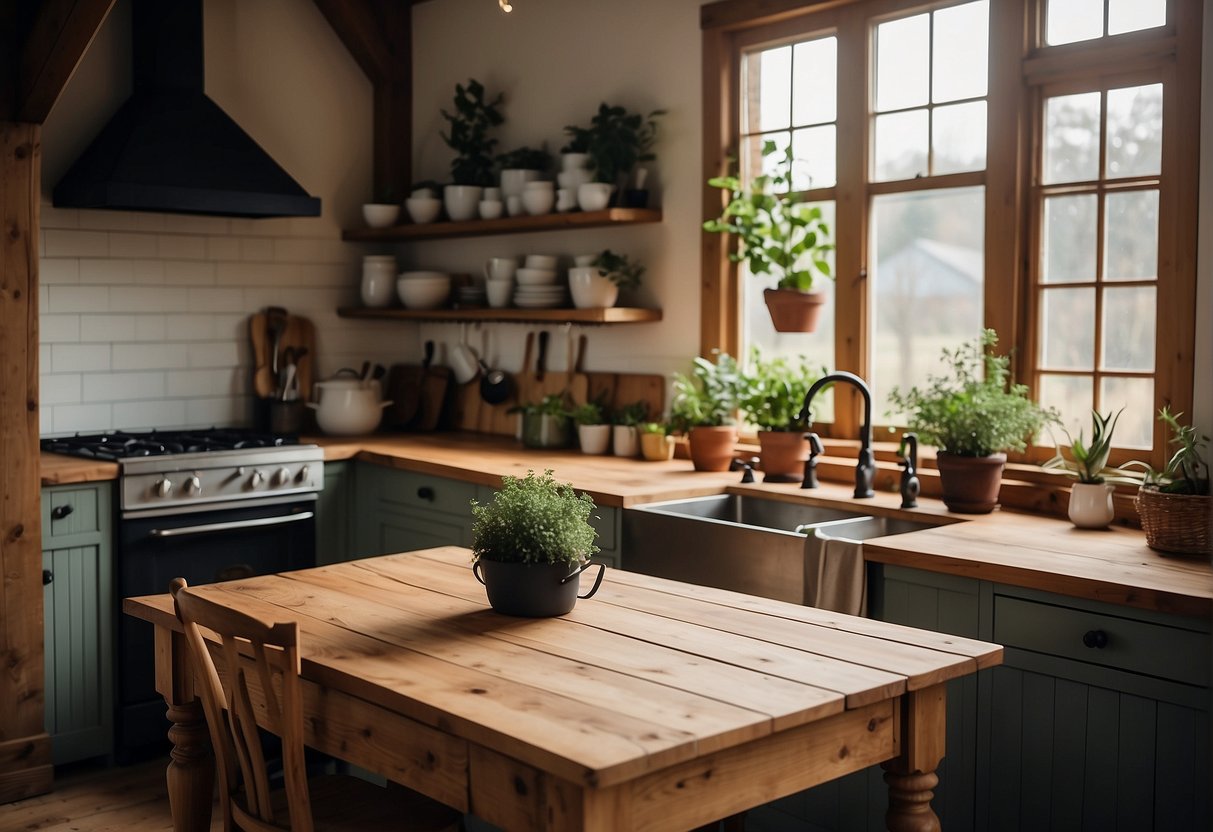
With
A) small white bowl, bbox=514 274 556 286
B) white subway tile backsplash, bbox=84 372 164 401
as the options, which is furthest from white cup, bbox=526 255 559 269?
white subway tile backsplash, bbox=84 372 164 401

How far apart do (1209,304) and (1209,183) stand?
0.33 meters

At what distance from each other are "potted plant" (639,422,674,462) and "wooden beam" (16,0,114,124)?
231cm

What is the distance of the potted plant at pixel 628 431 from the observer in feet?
16.1

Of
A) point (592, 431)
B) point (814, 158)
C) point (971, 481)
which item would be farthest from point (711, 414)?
point (971, 481)

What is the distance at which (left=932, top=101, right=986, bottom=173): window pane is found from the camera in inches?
159

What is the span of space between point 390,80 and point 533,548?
4.18 metres

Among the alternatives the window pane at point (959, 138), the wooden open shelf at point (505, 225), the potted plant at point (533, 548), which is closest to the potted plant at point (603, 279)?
the wooden open shelf at point (505, 225)

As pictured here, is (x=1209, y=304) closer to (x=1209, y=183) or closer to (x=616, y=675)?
(x=1209, y=183)

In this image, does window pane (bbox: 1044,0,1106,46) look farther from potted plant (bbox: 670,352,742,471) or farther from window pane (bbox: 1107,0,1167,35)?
potted plant (bbox: 670,352,742,471)

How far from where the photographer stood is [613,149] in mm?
4914

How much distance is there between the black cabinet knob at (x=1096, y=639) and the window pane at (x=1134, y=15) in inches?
70.4

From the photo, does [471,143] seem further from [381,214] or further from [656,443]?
[656,443]

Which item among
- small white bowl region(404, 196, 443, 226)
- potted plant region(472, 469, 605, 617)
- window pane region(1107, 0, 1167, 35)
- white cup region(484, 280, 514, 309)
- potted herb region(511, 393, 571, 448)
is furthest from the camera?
small white bowl region(404, 196, 443, 226)

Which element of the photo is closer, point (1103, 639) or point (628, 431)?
point (1103, 639)
